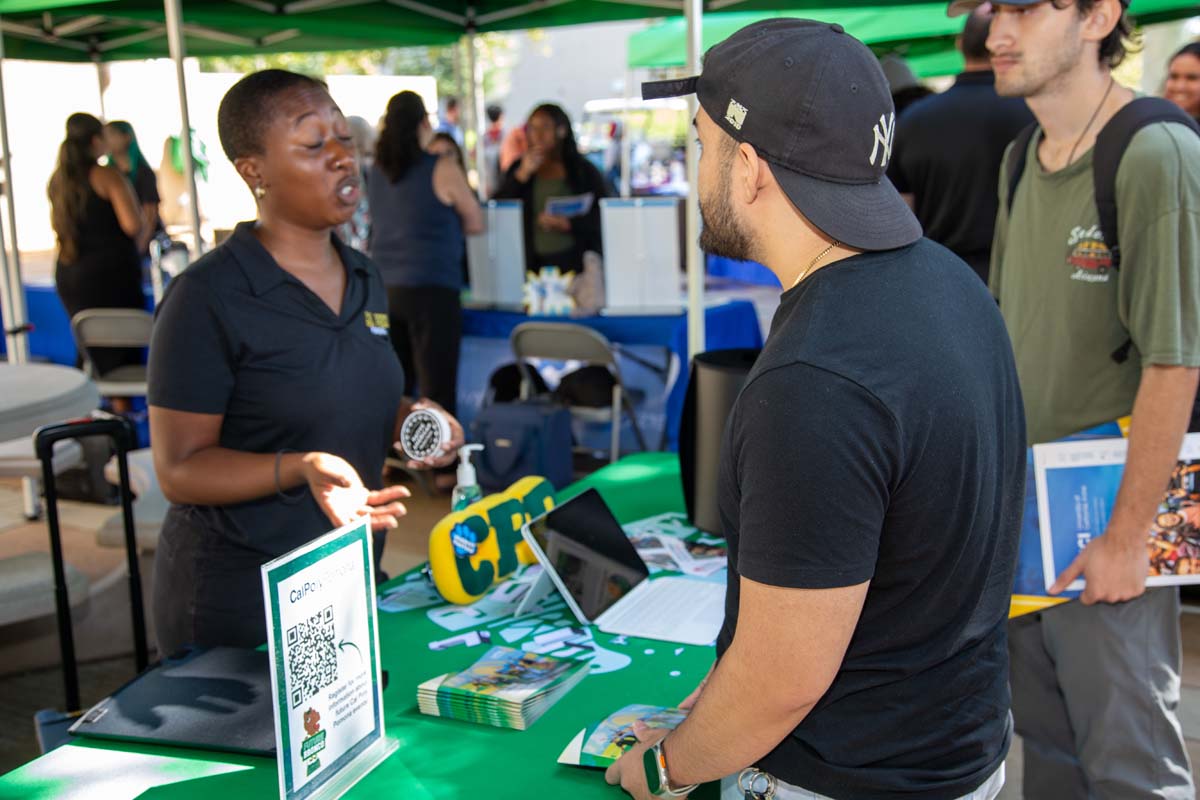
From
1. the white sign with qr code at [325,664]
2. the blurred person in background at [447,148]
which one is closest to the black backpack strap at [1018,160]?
the white sign with qr code at [325,664]

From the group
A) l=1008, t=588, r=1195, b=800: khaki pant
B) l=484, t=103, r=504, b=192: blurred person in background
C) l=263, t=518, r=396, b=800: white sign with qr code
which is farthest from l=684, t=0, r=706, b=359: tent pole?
l=484, t=103, r=504, b=192: blurred person in background

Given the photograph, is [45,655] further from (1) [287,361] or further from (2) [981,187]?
(2) [981,187]

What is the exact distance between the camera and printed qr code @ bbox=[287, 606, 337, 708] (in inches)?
42.4

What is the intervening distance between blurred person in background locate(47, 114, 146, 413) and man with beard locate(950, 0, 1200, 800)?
4.71m

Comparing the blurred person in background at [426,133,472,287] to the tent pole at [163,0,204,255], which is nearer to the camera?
the tent pole at [163,0,204,255]

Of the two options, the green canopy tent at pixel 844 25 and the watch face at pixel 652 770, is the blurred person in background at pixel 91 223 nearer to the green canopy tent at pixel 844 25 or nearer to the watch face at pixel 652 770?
the green canopy tent at pixel 844 25

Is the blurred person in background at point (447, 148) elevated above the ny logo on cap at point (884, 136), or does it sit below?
above

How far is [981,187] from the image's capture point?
309 centimetres

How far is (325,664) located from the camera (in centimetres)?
114

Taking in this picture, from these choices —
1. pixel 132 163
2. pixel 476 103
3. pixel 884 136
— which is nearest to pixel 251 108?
pixel 884 136

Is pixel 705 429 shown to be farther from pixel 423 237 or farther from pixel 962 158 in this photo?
pixel 423 237

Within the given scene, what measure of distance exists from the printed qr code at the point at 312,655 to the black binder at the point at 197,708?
0.16 metres

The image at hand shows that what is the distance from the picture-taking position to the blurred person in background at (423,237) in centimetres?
470

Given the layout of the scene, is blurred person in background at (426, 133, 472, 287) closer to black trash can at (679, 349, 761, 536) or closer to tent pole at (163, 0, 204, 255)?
tent pole at (163, 0, 204, 255)
